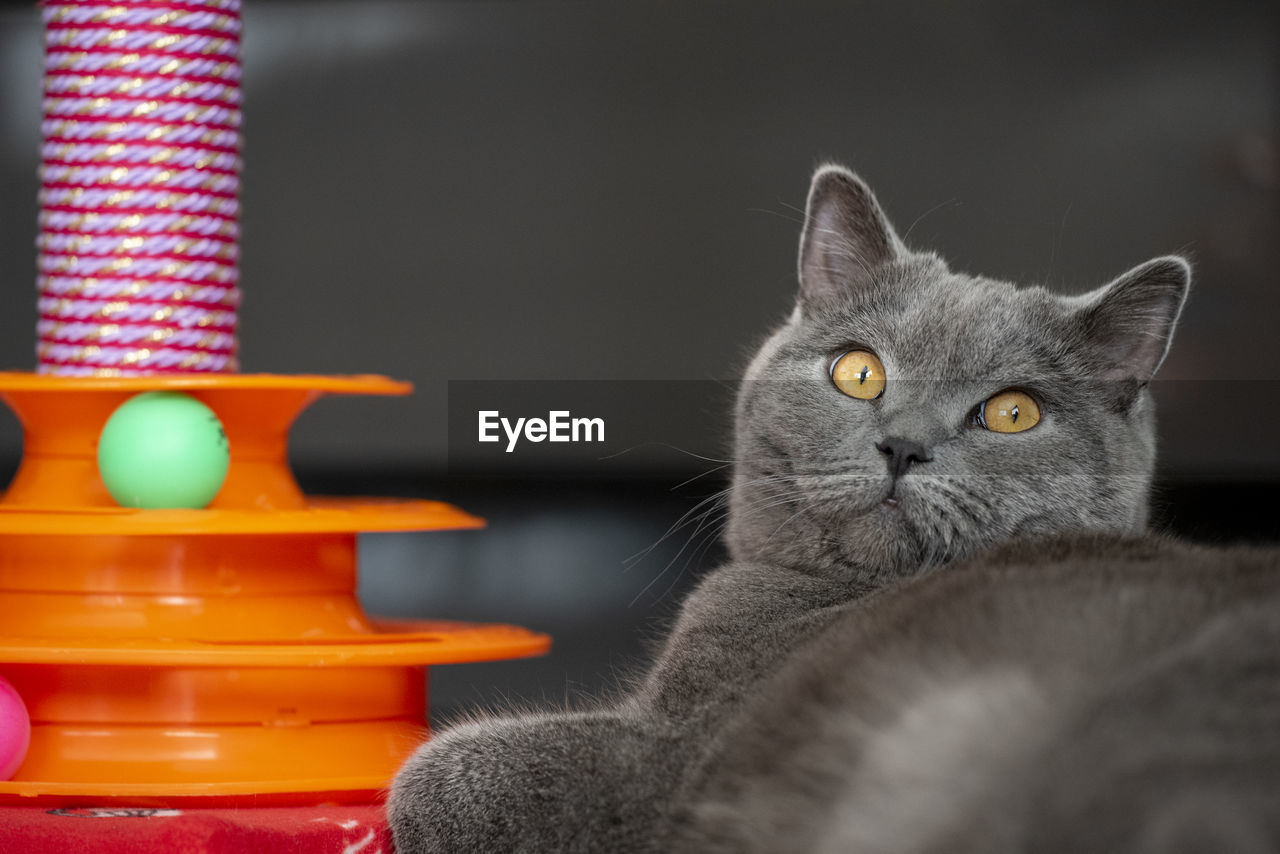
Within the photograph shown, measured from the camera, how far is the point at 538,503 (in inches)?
174

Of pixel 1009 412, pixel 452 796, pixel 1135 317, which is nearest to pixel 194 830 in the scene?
pixel 452 796

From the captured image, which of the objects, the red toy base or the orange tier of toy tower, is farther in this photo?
the orange tier of toy tower

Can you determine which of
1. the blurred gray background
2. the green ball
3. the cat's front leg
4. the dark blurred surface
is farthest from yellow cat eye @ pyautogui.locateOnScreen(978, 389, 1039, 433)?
the dark blurred surface

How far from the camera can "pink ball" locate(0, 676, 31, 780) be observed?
4.02ft

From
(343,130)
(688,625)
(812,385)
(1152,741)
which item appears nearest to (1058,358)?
(812,385)

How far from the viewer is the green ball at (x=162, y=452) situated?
1.33 metres

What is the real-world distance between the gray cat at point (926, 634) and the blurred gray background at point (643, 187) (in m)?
2.91

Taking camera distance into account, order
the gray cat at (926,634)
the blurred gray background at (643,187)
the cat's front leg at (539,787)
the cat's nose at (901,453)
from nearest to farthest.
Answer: the gray cat at (926,634), the cat's front leg at (539,787), the cat's nose at (901,453), the blurred gray background at (643,187)

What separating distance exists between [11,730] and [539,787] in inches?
21.3

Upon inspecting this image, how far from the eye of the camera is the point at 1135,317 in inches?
47.3

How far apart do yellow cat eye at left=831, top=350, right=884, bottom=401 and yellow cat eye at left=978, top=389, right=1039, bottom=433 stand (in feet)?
0.31

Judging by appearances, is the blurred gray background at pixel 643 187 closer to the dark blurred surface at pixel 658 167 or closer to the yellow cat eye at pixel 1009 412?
the dark blurred surface at pixel 658 167

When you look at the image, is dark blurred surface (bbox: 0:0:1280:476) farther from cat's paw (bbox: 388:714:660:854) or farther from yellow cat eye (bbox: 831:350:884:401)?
cat's paw (bbox: 388:714:660:854)

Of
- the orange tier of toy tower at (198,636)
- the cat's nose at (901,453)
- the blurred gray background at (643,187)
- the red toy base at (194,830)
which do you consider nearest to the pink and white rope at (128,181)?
the orange tier of toy tower at (198,636)
